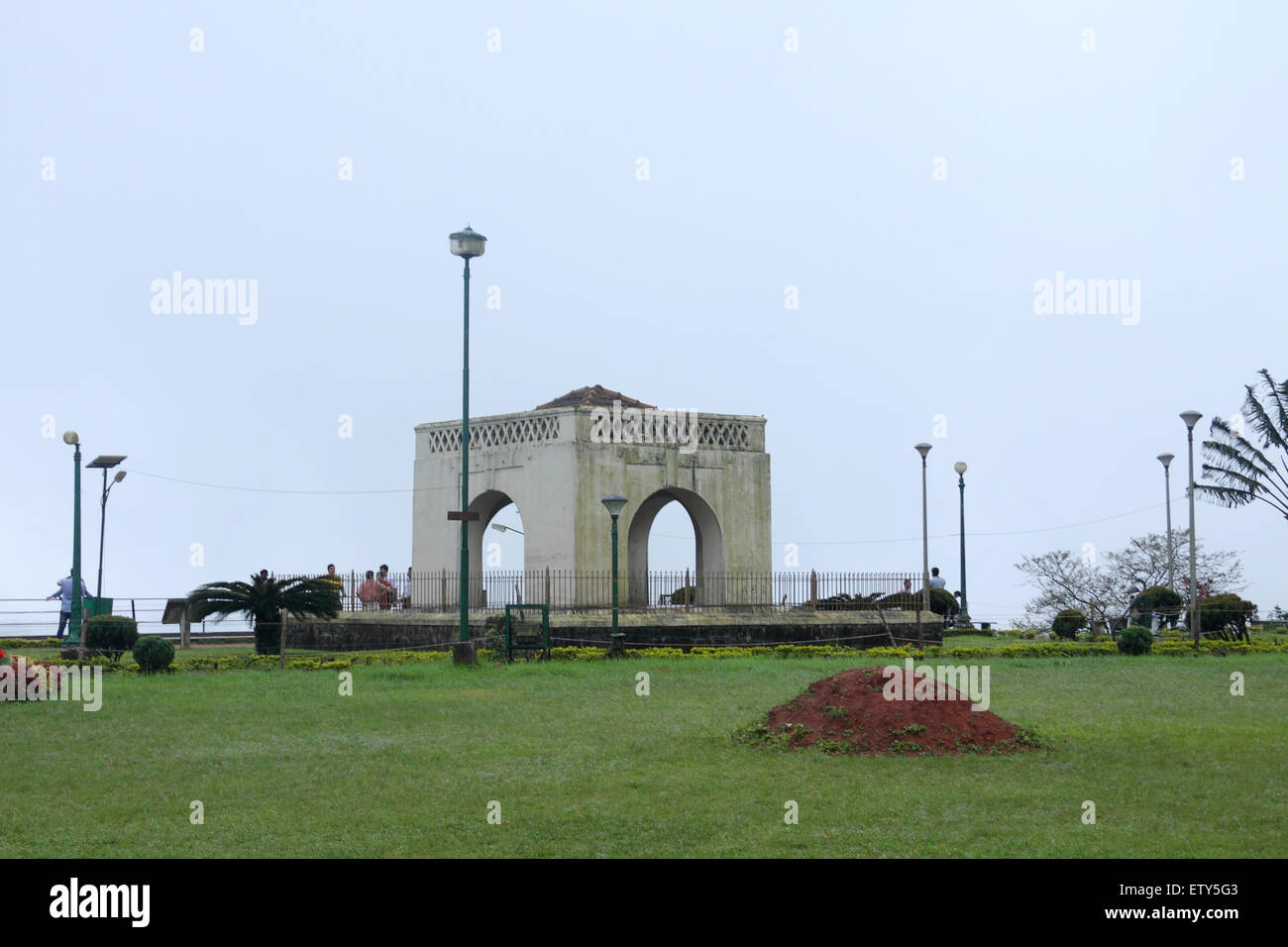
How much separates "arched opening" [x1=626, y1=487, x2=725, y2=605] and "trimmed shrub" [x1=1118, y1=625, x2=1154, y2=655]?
8365 millimetres

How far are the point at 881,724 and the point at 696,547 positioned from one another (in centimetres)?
1910

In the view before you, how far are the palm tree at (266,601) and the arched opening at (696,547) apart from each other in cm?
702

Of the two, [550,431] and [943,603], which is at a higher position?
[550,431]

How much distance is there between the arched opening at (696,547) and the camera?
31.1m

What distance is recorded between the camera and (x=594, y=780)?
11750 mm

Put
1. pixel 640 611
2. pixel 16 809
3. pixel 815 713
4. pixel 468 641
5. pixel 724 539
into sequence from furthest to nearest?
pixel 724 539
pixel 640 611
pixel 468 641
pixel 815 713
pixel 16 809

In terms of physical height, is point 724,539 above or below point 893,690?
above

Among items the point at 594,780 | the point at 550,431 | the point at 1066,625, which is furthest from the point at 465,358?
the point at 1066,625

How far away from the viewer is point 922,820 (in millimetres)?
9945

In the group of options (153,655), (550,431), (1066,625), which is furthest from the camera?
(1066,625)

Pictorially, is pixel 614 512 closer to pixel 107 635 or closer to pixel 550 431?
pixel 550 431

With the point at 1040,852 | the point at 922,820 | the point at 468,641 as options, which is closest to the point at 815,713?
the point at 922,820
